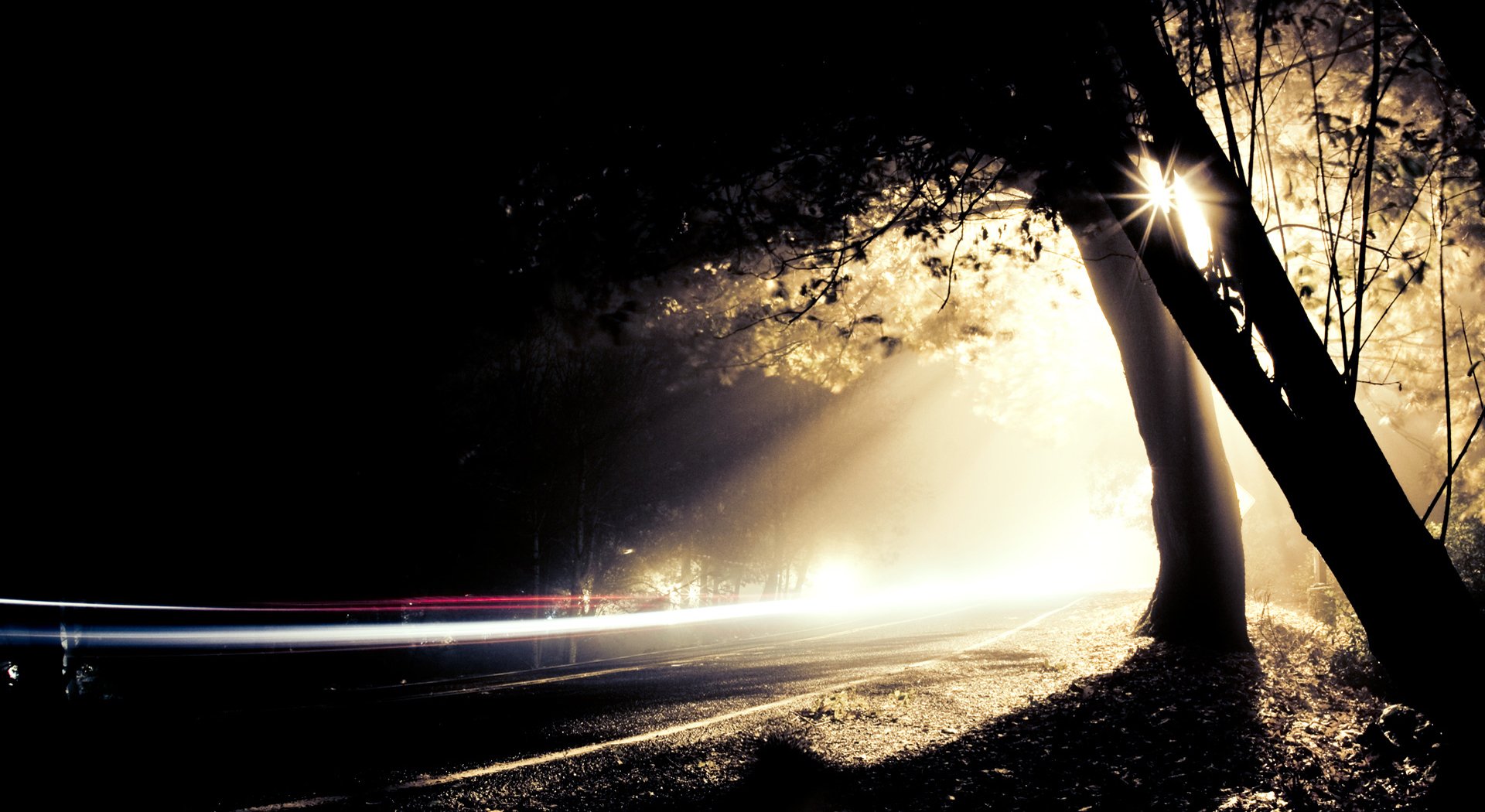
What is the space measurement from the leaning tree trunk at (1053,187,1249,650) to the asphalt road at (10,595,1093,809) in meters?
3.29

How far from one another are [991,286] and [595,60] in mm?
9467

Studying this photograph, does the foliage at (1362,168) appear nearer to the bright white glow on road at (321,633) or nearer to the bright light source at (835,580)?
the bright white glow on road at (321,633)

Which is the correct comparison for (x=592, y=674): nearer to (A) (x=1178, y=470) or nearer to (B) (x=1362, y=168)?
(A) (x=1178, y=470)

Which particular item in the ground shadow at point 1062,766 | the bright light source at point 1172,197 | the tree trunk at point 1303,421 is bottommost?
the ground shadow at point 1062,766

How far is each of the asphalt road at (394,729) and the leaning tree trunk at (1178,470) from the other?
10.8 ft

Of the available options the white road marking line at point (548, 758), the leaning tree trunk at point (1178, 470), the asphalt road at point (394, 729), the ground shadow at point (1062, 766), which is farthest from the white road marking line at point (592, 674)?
the leaning tree trunk at point (1178, 470)

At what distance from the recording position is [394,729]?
6297 mm

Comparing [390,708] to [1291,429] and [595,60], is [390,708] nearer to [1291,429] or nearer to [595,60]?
[595,60]

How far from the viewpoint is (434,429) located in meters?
13.6

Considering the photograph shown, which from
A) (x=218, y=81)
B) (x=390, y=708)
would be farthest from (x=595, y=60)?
(x=390, y=708)

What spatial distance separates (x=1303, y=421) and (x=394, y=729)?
22.1 feet

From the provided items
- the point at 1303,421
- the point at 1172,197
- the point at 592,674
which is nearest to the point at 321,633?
the point at 592,674

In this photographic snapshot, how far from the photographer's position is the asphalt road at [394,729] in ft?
15.0

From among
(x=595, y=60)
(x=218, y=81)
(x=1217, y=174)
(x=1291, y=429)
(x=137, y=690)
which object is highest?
(x=218, y=81)
